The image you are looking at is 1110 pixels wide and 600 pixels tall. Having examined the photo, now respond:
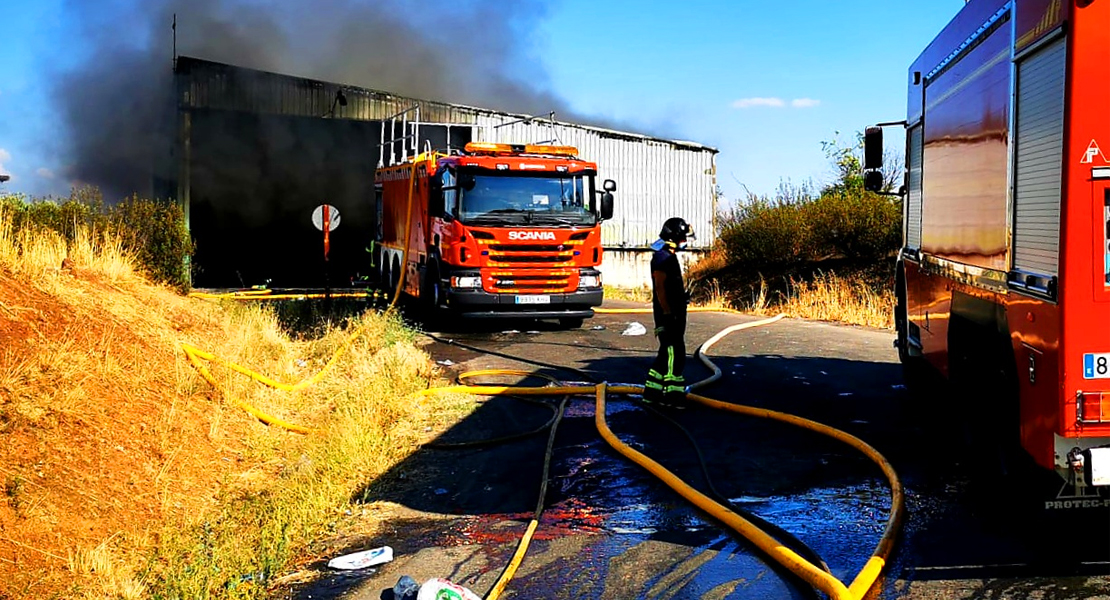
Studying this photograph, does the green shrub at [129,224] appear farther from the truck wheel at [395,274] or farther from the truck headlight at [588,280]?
the truck headlight at [588,280]

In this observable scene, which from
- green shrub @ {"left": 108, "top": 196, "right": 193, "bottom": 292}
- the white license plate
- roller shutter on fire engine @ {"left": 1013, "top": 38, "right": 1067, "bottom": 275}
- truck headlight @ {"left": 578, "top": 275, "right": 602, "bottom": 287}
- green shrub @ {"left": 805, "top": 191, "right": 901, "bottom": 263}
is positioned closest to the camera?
the white license plate

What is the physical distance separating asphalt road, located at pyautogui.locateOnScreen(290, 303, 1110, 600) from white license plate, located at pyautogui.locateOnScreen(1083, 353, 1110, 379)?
961 mm

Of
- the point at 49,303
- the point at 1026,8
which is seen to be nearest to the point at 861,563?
the point at 1026,8

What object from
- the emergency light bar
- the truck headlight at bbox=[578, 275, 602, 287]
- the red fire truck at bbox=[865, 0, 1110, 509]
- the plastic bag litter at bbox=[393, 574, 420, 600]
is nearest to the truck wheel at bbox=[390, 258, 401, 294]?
the emergency light bar

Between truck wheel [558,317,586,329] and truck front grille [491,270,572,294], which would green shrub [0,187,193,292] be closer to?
truck front grille [491,270,572,294]

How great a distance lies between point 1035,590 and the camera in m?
4.77

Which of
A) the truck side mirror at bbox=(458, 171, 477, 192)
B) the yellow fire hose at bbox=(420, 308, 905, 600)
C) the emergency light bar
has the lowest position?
the yellow fire hose at bbox=(420, 308, 905, 600)

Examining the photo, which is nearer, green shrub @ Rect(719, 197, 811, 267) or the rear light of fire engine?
the rear light of fire engine

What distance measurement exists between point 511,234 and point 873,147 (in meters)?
7.02

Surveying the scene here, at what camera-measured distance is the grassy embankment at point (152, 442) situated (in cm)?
586

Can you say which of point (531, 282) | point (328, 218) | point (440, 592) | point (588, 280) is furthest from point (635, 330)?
point (440, 592)

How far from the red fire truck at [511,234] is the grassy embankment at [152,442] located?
11.1 ft

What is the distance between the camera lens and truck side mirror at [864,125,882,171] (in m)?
9.48

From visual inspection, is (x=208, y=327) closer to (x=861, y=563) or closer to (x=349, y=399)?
(x=349, y=399)
